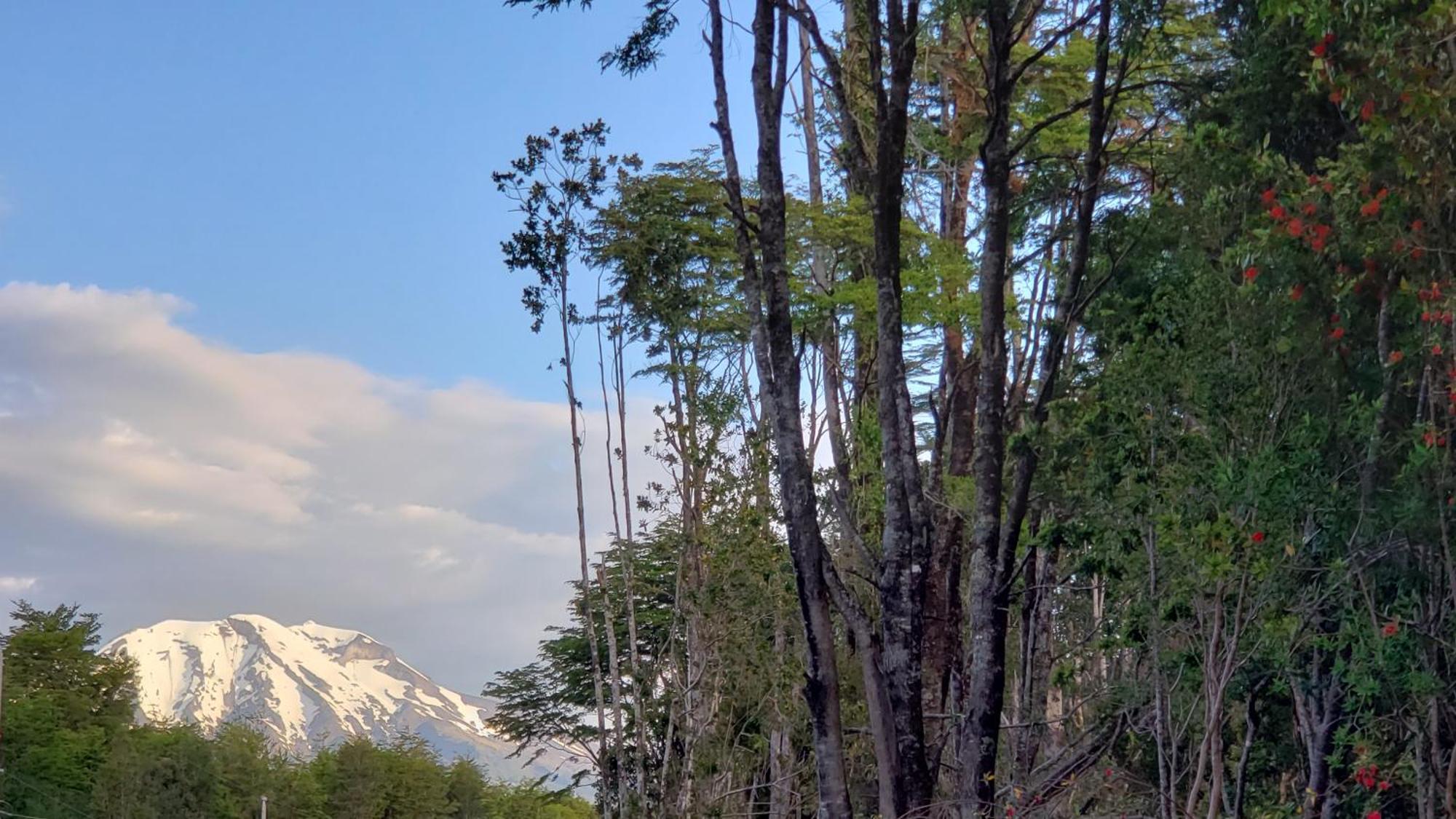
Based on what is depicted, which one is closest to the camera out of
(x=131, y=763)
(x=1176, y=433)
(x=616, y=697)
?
(x=1176, y=433)

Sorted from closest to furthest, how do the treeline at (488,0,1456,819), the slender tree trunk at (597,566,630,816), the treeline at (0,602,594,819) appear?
1. the treeline at (488,0,1456,819)
2. the slender tree trunk at (597,566,630,816)
3. the treeline at (0,602,594,819)

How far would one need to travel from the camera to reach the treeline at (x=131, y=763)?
1490 inches

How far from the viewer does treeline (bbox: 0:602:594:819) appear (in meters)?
37.8

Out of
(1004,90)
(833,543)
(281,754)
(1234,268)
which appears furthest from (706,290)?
(281,754)

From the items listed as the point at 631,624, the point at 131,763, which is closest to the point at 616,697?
the point at 631,624

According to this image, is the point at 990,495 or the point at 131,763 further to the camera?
the point at 131,763

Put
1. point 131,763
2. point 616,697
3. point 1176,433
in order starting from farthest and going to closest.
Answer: point 131,763 < point 616,697 < point 1176,433

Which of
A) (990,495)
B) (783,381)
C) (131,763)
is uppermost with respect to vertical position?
(783,381)

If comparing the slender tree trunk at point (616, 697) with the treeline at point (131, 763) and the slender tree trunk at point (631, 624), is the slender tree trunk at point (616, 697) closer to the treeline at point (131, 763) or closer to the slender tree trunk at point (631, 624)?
the slender tree trunk at point (631, 624)

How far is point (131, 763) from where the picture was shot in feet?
126

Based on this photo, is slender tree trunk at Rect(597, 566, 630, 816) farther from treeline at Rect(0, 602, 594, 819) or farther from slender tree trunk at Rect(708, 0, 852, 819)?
treeline at Rect(0, 602, 594, 819)

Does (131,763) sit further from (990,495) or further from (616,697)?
(990,495)

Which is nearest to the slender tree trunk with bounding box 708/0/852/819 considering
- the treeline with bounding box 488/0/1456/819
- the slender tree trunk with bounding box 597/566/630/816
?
the treeline with bounding box 488/0/1456/819

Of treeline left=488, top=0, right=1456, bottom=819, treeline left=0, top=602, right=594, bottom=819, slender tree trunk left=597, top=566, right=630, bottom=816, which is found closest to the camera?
treeline left=488, top=0, right=1456, bottom=819
